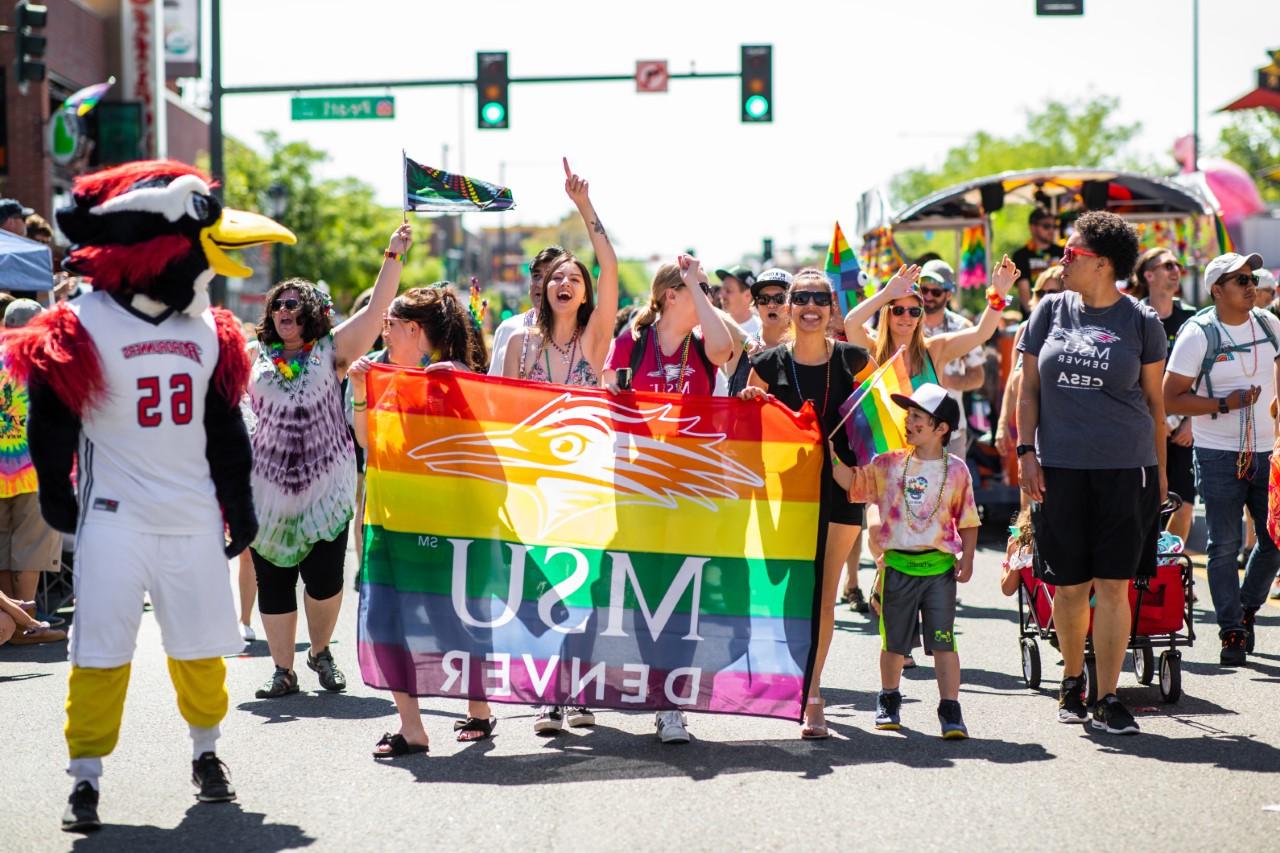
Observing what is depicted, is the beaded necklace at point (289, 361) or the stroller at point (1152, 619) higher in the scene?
the beaded necklace at point (289, 361)

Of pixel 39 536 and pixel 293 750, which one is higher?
pixel 39 536

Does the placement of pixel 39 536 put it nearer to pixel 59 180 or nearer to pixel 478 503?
pixel 478 503

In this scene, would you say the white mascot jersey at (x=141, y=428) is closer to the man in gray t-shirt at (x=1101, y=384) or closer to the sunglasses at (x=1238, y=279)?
the man in gray t-shirt at (x=1101, y=384)

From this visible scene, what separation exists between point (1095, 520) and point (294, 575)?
3.66 meters

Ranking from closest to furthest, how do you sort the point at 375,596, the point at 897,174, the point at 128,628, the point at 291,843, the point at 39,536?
1. the point at 291,843
2. the point at 128,628
3. the point at 375,596
4. the point at 39,536
5. the point at 897,174

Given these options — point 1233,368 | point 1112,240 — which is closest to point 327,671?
point 1112,240

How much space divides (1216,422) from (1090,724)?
257cm

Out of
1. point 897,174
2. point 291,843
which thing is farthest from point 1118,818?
point 897,174

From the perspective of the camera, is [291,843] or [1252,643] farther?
[1252,643]

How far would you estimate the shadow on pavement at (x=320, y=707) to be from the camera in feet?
24.0

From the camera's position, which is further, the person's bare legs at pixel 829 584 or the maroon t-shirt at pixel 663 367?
the maroon t-shirt at pixel 663 367

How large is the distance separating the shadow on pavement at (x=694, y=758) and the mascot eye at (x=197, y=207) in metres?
2.19

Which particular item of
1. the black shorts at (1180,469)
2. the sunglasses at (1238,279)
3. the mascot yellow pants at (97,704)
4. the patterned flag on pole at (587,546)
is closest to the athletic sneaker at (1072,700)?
the patterned flag on pole at (587,546)

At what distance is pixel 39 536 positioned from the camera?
941cm
